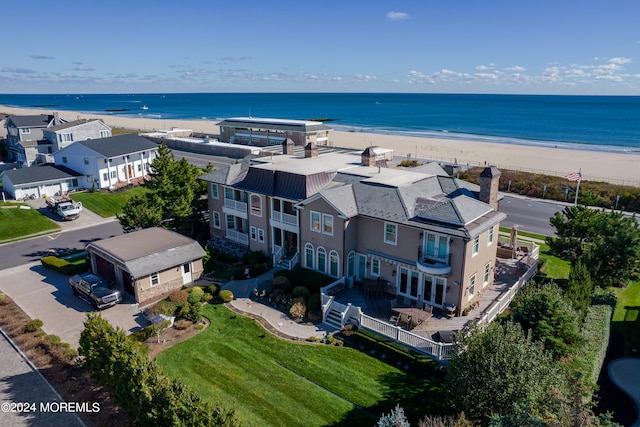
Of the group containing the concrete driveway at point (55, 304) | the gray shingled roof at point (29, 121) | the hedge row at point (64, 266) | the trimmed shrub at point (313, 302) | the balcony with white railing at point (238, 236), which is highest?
the gray shingled roof at point (29, 121)

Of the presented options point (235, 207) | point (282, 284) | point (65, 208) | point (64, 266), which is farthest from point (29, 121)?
point (282, 284)

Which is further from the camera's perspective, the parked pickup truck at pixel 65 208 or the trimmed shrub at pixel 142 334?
the parked pickup truck at pixel 65 208

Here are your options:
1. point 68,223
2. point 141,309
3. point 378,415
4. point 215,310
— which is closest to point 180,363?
point 215,310

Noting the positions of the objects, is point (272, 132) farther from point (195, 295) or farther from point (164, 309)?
point (164, 309)

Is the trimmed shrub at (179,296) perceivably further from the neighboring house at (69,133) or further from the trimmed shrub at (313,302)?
the neighboring house at (69,133)

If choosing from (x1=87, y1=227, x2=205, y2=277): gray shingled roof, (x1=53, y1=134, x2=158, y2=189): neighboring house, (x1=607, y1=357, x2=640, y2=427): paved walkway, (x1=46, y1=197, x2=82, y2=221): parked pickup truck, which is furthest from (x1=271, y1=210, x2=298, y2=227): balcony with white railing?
(x1=53, y1=134, x2=158, y2=189): neighboring house

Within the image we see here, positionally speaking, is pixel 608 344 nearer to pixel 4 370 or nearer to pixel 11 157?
pixel 4 370

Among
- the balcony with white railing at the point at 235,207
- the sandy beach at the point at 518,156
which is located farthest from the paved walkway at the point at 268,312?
the sandy beach at the point at 518,156
